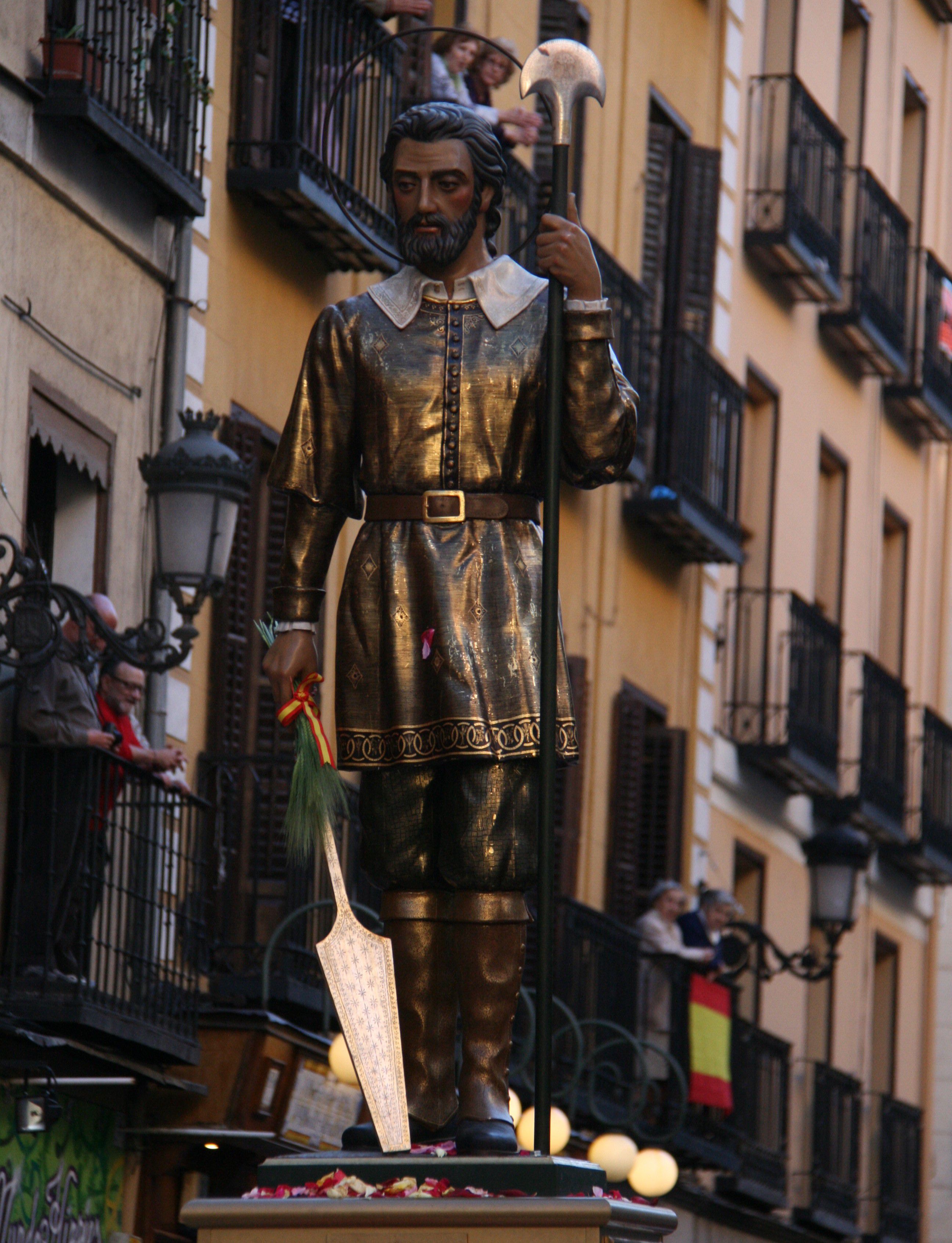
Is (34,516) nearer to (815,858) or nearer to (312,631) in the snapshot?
(312,631)

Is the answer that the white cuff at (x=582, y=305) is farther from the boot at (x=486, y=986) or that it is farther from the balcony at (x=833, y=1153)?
the balcony at (x=833, y=1153)

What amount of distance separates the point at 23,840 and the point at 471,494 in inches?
237

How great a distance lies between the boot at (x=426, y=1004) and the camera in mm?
7258

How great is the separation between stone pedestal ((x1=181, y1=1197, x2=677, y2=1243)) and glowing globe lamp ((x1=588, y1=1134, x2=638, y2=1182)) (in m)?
9.40

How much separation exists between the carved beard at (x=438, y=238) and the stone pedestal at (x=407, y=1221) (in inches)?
85.3

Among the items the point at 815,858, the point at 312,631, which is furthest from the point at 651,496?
the point at 312,631

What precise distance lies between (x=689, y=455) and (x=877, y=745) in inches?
245

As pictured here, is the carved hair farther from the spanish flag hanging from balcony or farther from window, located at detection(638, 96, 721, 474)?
window, located at detection(638, 96, 721, 474)

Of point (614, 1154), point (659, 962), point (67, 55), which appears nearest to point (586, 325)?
point (67, 55)

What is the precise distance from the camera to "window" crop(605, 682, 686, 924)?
2242cm

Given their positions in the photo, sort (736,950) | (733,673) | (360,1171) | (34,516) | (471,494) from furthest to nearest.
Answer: (733,673) < (736,950) < (34,516) < (471,494) < (360,1171)

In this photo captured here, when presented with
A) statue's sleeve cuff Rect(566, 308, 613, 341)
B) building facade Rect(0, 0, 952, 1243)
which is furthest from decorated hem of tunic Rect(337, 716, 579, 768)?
building facade Rect(0, 0, 952, 1243)

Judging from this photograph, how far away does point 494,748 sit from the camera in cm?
720

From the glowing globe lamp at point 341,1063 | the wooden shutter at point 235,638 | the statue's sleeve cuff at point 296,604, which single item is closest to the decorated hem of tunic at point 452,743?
the statue's sleeve cuff at point 296,604
